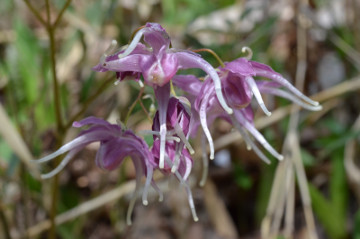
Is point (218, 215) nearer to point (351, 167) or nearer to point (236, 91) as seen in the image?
point (351, 167)

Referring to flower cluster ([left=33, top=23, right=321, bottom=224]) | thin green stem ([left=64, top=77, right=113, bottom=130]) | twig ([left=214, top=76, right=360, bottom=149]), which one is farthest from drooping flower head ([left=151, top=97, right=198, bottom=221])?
twig ([left=214, top=76, right=360, bottom=149])

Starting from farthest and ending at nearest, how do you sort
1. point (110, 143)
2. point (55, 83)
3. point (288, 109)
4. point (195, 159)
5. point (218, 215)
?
point (218, 215), point (288, 109), point (195, 159), point (55, 83), point (110, 143)

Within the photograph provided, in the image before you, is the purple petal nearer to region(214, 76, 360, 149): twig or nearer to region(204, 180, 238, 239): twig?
region(214, 76, 360, 149): twig

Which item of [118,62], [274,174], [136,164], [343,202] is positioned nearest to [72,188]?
[274,174]

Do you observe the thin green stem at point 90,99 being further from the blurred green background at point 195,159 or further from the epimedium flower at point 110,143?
the blurred green background at point 195,159

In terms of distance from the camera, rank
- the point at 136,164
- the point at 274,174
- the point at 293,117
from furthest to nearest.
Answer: the point at 274,174, the point at 293,117, the point at 136,164

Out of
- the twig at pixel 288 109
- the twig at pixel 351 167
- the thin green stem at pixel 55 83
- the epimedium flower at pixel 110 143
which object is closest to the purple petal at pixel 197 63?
the epimedium flower at pixel 110 143

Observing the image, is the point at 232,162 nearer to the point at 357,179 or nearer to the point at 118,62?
the point at 357,179

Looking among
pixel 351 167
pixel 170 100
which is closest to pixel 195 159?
pixel 351 167
